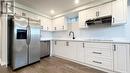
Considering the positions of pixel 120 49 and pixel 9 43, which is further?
pixel 9 43

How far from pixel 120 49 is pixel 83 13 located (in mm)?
2094

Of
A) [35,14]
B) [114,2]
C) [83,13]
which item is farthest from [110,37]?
[35,14]

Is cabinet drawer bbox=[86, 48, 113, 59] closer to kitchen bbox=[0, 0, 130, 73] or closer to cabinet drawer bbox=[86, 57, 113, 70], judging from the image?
kitchen bbox=[0, 0, 130, 73]

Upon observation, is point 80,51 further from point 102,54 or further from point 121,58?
point 121,58

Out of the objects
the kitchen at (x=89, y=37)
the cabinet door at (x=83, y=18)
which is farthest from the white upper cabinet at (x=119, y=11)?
the cabinet door at (x=83, y=18)

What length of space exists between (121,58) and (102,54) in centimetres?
52

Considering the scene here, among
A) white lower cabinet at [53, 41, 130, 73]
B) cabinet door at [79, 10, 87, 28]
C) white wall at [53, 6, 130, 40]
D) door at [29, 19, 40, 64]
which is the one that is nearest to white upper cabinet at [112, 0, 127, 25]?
white wall at [53, 6, 130, 40]

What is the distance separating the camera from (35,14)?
14.6 feet

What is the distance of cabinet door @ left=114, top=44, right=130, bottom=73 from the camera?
7.24 feet

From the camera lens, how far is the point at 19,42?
2830 mm

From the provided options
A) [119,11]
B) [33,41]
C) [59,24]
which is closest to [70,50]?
→ [33,41]

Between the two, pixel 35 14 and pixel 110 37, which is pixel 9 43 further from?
pixel 110 37

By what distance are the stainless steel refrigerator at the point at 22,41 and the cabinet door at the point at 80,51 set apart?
1.68 metres

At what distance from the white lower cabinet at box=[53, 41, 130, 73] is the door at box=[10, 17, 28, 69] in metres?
1.84
